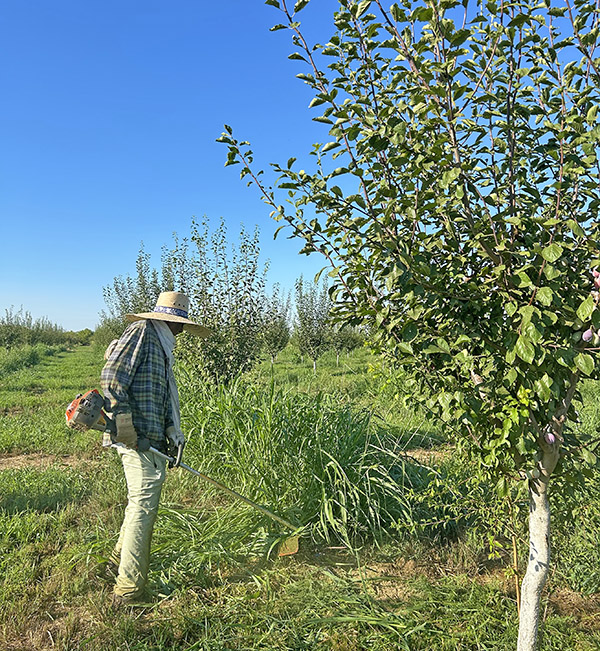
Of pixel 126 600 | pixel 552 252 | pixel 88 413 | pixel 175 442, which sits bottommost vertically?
pixel 126 600

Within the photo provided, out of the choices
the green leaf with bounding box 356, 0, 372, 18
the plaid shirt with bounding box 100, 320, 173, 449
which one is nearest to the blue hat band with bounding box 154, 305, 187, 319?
the plaid shirt with bounding box 100, 320, 173, 449

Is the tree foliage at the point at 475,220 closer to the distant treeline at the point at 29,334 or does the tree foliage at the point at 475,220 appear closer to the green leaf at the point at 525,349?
the green leaf at the point at 525,349

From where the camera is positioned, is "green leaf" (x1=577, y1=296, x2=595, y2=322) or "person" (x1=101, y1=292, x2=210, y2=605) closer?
"green leaf" (x1=577, y1=296, x2=595, y2=322)

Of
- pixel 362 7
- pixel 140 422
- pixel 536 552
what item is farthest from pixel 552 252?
pixel 140 422

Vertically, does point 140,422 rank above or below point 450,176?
below

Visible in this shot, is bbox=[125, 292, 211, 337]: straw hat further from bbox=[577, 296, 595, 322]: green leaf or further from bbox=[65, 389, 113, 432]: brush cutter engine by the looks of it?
bbox=[577, 296, 595, 322]: green leaf

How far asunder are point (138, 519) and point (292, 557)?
125 centimetres

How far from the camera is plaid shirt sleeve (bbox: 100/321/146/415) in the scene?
333cm

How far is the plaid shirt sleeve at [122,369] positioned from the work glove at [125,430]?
0.08 metres

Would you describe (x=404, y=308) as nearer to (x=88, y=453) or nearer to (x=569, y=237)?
(x=569, y=237)

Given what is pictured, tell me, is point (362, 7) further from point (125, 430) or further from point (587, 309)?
point (125, 430)

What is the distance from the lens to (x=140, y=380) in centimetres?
348

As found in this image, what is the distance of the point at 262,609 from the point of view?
309 cm

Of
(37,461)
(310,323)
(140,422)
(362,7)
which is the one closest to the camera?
(362,7)
